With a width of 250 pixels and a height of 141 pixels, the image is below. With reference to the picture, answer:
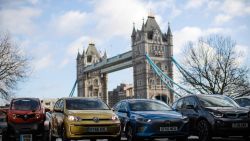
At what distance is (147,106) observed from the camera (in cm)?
1380

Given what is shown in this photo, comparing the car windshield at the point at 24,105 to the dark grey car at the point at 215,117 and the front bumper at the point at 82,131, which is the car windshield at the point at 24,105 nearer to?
the front bumper at the point at 82,131

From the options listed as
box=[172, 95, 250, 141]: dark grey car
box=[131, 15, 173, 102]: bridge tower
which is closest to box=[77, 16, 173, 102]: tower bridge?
box=[131, 15, 173, 102]: bridge tower

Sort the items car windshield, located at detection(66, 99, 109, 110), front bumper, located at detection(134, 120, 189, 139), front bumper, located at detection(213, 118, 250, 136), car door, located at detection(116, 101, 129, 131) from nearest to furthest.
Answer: front bumper, located at detection(134, 120, 189, 139)
front bumper, located at detection(213, 118, 250, 136)
car windshield, located at detection(66, 99, 109, 110)
car door, located at detection(116, 101, 129, 131)

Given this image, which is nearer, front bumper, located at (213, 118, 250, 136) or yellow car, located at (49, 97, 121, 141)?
yellow car, located at (49, 97, 121, 141)

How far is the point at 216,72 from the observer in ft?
155

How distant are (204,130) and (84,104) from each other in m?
3.68

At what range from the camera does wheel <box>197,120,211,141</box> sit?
41.5ft

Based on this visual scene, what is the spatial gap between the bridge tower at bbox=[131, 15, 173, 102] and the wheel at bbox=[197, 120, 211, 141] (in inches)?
4210

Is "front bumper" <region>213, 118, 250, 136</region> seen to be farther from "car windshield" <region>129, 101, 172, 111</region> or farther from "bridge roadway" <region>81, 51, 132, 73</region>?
"bridge roadway" <region>81, 51, 132, 73</region>

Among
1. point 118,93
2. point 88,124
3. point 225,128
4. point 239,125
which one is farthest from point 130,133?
point 118,93

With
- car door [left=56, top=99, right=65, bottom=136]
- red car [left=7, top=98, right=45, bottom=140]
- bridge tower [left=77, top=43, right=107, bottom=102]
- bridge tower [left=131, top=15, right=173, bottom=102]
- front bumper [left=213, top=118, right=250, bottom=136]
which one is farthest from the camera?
bridge tower [left=77, top=43, right=107, bottom=102]

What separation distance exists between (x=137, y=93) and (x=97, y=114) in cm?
11461

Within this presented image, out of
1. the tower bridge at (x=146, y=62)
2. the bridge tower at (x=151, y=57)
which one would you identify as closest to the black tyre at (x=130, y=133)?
the tower bridge at (x=146, y=62)

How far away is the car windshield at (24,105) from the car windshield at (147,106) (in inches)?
160
